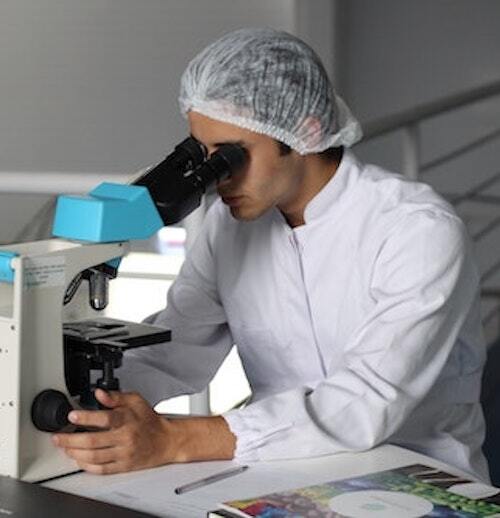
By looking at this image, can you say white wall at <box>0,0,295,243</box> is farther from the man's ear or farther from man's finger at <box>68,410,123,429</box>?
man's finger at <box>68,410,123,429</box>

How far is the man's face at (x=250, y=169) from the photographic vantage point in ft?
6.26

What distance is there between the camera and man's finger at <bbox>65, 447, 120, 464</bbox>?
66.0 inches

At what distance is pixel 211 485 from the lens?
1617 mm

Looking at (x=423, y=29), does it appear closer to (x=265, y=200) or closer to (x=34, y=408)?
(x=265, y=200)

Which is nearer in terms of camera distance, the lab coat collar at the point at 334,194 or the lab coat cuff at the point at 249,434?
the lab coat cuff at the point at 249,434

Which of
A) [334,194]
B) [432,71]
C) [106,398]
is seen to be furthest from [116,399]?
[432,71]

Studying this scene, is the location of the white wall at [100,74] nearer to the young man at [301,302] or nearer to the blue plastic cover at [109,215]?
the young man at [301,302]

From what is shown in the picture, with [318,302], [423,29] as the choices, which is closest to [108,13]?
[423,29]

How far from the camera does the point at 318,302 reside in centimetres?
205

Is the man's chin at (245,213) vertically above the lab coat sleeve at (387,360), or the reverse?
the man's chin at (245,213)

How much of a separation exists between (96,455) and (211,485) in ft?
0.58

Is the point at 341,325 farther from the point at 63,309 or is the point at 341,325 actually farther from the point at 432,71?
the point at 432,71

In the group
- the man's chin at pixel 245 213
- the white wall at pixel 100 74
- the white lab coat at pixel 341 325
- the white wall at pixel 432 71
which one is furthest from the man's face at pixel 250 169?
the white wall at pixel 432 71

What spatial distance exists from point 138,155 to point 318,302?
343 cm
